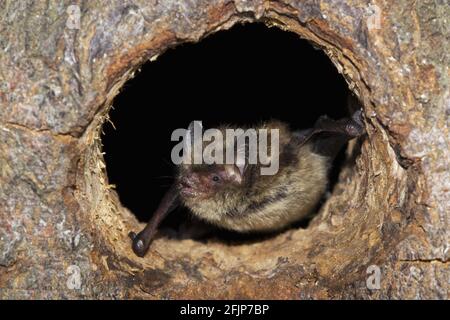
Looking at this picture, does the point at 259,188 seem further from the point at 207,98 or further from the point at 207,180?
the point at 207,98

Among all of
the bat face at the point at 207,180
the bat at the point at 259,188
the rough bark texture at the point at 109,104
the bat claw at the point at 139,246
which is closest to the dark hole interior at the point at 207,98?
the bat at the point at 259,188

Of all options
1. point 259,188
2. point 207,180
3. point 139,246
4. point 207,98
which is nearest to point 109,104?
point 139,246

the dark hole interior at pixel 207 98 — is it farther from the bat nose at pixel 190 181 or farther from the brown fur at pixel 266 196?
the bat nose at pixel 190 181

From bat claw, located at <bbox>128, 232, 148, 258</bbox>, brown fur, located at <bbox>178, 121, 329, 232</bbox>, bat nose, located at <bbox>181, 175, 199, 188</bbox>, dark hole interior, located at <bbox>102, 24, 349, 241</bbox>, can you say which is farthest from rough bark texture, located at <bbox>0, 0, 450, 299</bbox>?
dark hole interior, located at <bbox>102, 24, 349, 241</bbox>

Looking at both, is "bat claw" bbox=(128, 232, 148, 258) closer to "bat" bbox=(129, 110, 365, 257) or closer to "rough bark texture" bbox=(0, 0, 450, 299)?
"bat" bbox=(129, 110, 365, 257)

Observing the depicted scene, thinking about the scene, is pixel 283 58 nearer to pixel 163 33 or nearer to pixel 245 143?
pixel 245 143
